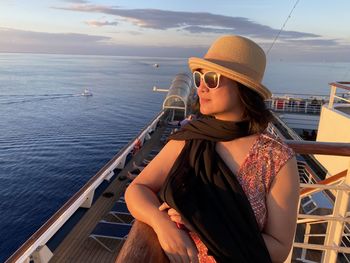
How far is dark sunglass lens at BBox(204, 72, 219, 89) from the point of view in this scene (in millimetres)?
1184

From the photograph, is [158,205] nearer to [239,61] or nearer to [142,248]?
[142,248]

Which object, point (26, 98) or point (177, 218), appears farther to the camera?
point (26, 98)

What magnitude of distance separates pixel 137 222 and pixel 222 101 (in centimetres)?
53

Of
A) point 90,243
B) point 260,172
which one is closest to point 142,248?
point 260,172

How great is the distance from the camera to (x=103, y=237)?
24.0 ft

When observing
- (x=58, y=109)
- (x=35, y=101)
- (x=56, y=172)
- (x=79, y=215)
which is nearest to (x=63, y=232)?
(x=79, y=215)

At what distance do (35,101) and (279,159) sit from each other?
4457 cm

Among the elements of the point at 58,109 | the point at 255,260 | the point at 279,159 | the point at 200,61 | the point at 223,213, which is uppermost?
the point at 200,61

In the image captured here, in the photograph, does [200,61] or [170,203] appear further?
[200,61]

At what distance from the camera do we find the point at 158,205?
1092 millimetres

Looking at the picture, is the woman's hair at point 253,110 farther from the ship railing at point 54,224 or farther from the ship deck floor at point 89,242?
the ship deck floor at point 89,242

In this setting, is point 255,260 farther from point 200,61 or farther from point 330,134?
point 330,134

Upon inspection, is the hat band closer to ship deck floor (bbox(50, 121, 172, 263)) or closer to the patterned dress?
the patterned dress

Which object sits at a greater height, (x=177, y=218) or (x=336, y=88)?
(x=177, y=218)
